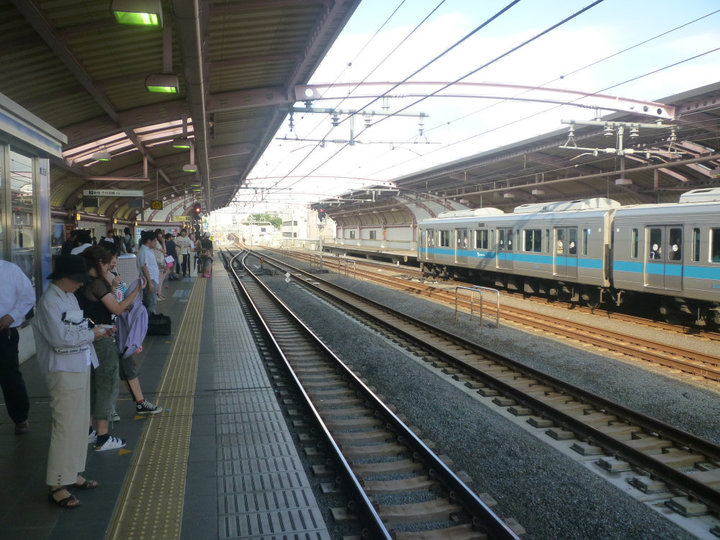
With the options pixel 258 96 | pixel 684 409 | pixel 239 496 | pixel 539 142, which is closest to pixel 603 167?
pixel 539 142

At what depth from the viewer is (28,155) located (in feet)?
26.0

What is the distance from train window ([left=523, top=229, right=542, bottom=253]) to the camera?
1729cm

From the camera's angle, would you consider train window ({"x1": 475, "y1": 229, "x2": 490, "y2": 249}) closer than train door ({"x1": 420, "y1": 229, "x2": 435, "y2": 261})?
Yes

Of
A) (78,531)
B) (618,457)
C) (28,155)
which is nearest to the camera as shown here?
(78,531)

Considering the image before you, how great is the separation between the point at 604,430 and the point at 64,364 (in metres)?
5.32

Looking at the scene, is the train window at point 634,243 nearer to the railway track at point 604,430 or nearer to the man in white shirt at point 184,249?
the railway track at point 604,430

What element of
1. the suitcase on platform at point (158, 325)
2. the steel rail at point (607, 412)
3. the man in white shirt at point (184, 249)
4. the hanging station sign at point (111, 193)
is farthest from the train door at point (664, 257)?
the man in white shirt at point (184, 249)

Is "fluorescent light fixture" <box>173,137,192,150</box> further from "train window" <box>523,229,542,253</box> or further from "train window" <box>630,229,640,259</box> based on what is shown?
"train window" <box>630,229,640,259</box>

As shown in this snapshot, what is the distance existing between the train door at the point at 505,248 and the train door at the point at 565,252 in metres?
2.41

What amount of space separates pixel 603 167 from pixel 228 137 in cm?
1575

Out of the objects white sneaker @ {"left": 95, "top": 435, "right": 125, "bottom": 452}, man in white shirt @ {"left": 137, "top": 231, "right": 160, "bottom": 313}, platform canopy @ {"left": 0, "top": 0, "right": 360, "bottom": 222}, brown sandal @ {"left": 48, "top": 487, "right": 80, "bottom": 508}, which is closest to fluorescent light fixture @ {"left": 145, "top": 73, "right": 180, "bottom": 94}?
platform canopy @ {"left": 0, "top": 0, "right": 360, "bottom": 222}

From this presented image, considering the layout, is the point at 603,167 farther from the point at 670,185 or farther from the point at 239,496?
the point at 239,496

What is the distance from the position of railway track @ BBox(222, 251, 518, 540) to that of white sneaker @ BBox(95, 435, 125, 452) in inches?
73.6

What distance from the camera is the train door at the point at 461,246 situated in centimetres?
2217
